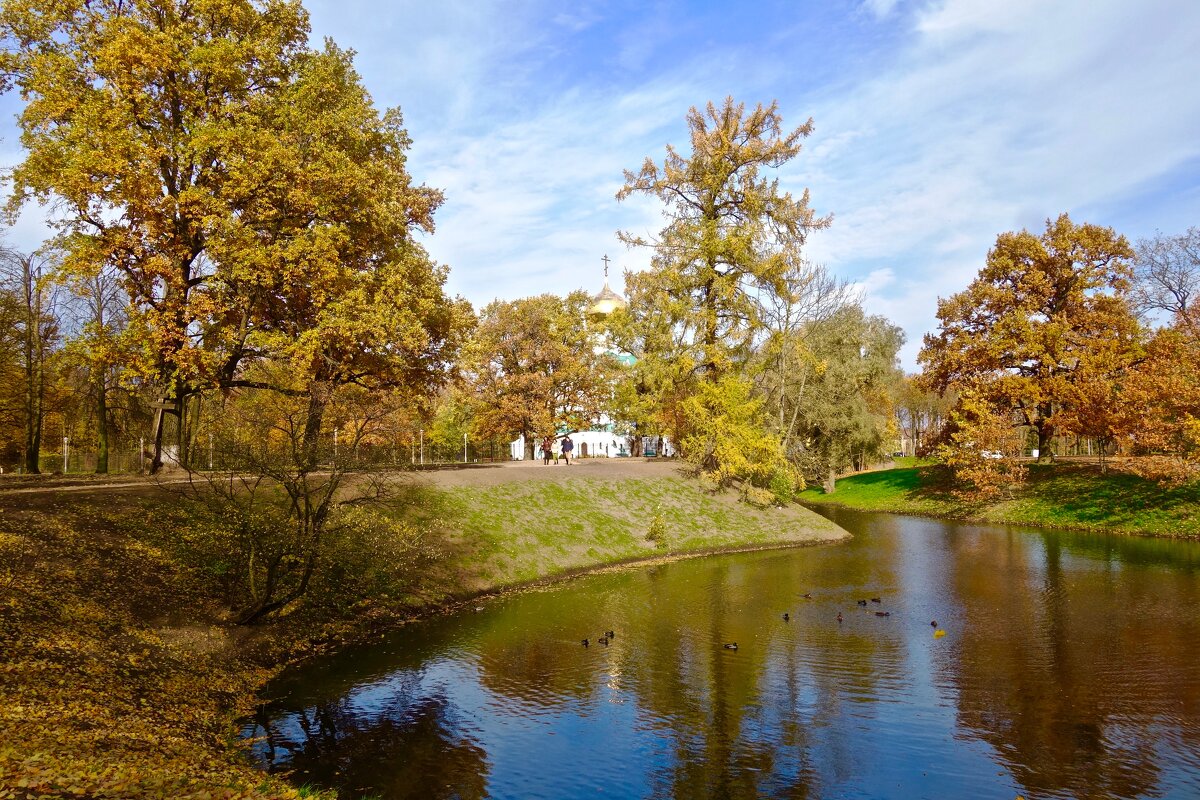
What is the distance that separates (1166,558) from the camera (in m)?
28.7

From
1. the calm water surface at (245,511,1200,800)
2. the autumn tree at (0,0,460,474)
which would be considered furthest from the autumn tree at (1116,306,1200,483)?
the autumn tree at (0,0,460,474)

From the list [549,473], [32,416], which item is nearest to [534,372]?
[549,473]

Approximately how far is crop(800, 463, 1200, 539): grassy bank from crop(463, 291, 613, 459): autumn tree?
75.0ft

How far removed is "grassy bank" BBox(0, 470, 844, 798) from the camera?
9.24 metres

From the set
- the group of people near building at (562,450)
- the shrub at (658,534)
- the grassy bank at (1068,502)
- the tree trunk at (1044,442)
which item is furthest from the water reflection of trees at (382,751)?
the tree trunk at (1044,442)

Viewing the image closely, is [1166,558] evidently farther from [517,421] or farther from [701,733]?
[517,421]

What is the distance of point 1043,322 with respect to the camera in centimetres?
4488

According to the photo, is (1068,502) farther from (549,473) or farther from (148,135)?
(148,135)

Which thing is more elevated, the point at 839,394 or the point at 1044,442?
the point at 839,394

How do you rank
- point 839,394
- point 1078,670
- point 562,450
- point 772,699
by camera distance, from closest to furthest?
point 772,699 → point 1078,670 → point 562,450 → point 839,394

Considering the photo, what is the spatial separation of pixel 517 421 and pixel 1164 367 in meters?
40.0

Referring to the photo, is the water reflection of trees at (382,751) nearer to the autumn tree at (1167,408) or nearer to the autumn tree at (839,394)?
the autumn tree at (839,394)

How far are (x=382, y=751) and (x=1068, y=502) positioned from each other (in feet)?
141

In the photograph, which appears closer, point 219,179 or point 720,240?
point 219,179
